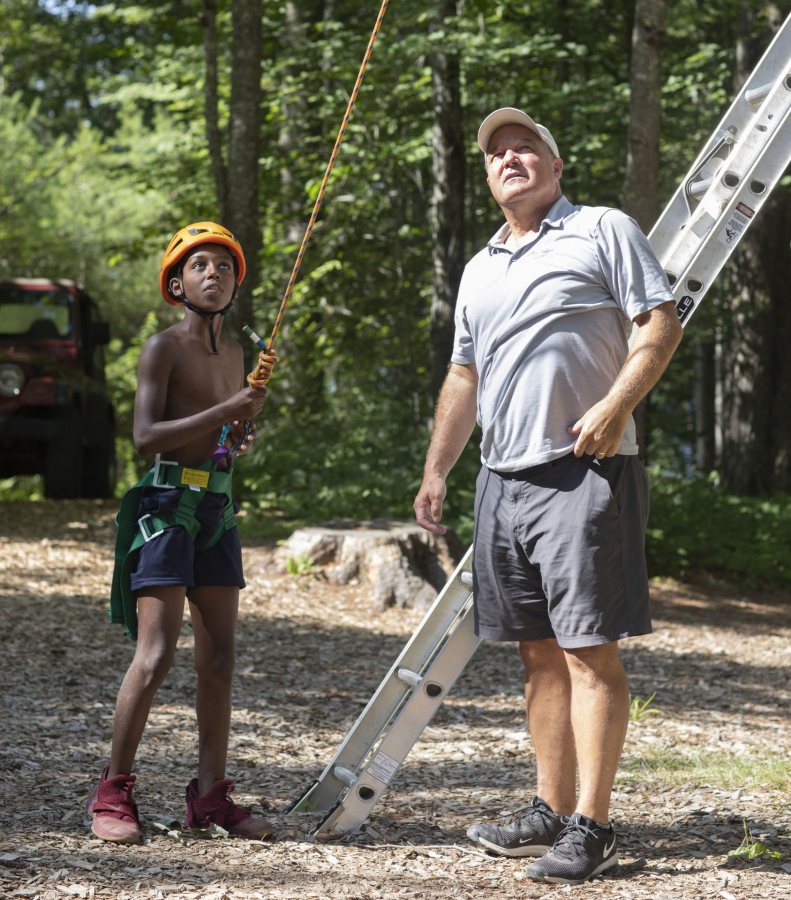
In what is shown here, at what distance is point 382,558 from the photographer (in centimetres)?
868

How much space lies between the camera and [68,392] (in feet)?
39.1

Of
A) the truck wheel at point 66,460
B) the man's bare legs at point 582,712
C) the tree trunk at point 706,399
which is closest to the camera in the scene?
the man's bare legs at point 582,712

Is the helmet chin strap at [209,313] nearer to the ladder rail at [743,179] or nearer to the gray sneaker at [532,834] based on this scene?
the ladder rail at [743,179]

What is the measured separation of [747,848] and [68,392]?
9351 mm

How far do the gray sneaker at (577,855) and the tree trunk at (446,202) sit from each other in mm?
8704

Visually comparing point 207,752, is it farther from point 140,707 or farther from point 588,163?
point 588,163

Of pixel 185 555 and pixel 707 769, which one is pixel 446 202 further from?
pixel 185 555

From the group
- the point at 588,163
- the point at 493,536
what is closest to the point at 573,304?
the point at 493,536

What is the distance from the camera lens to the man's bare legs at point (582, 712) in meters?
3.40

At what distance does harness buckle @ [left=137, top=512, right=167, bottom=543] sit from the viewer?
3717 millimetres

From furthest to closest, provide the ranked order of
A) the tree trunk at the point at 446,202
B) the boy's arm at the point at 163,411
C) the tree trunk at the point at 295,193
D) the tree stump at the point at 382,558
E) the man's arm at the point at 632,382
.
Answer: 1. the tree trunk at the point at 295,193
2. the tree trunk at the point at 446,202
3. the tree stump at the point at 382,558
4. the boy's arm at the point at 163,411
5. the man's arm at the point at 632,382

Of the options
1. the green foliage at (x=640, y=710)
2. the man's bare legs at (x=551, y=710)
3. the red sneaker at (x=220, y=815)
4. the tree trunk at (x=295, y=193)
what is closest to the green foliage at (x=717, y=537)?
the tree trunk at (x=295, y=193)

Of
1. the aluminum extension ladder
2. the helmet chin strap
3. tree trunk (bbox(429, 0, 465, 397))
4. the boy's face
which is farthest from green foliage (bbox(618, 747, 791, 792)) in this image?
tree trunk (bbox(429, 0, 465, 397))

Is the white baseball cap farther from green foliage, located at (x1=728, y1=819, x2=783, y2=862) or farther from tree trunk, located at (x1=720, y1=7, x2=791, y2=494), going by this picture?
tree trunk, located at (x1=720, y1=7, x2=791, y2=494)
